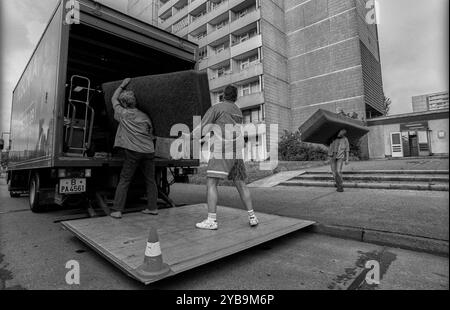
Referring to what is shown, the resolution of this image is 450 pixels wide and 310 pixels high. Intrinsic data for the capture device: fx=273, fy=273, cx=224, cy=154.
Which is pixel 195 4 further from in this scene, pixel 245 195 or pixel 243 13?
pixel 245 195

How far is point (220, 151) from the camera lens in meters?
3.77

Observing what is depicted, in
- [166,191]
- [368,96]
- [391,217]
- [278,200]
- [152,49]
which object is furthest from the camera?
[368,96]

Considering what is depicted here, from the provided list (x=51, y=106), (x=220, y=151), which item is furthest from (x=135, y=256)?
(x=51, y=106)

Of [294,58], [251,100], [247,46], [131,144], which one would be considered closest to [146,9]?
[247,46]

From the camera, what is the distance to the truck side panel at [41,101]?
434 cm

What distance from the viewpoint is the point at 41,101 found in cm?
503

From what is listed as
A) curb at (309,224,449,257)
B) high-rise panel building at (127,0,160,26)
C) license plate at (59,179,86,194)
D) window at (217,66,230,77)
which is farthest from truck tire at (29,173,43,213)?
high-rise panel building at (127,0,160,26)

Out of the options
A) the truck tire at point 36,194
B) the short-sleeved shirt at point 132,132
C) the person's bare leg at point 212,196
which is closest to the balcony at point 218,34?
the truck tire at point 36,194

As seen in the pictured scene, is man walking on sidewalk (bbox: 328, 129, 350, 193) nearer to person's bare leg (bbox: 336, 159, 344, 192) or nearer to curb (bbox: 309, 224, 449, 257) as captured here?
person's bare leg (bbox: 336, 159, 344, 192)

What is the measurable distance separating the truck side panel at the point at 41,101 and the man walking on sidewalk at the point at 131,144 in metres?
0.97

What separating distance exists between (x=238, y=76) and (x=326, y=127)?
22060 mm
